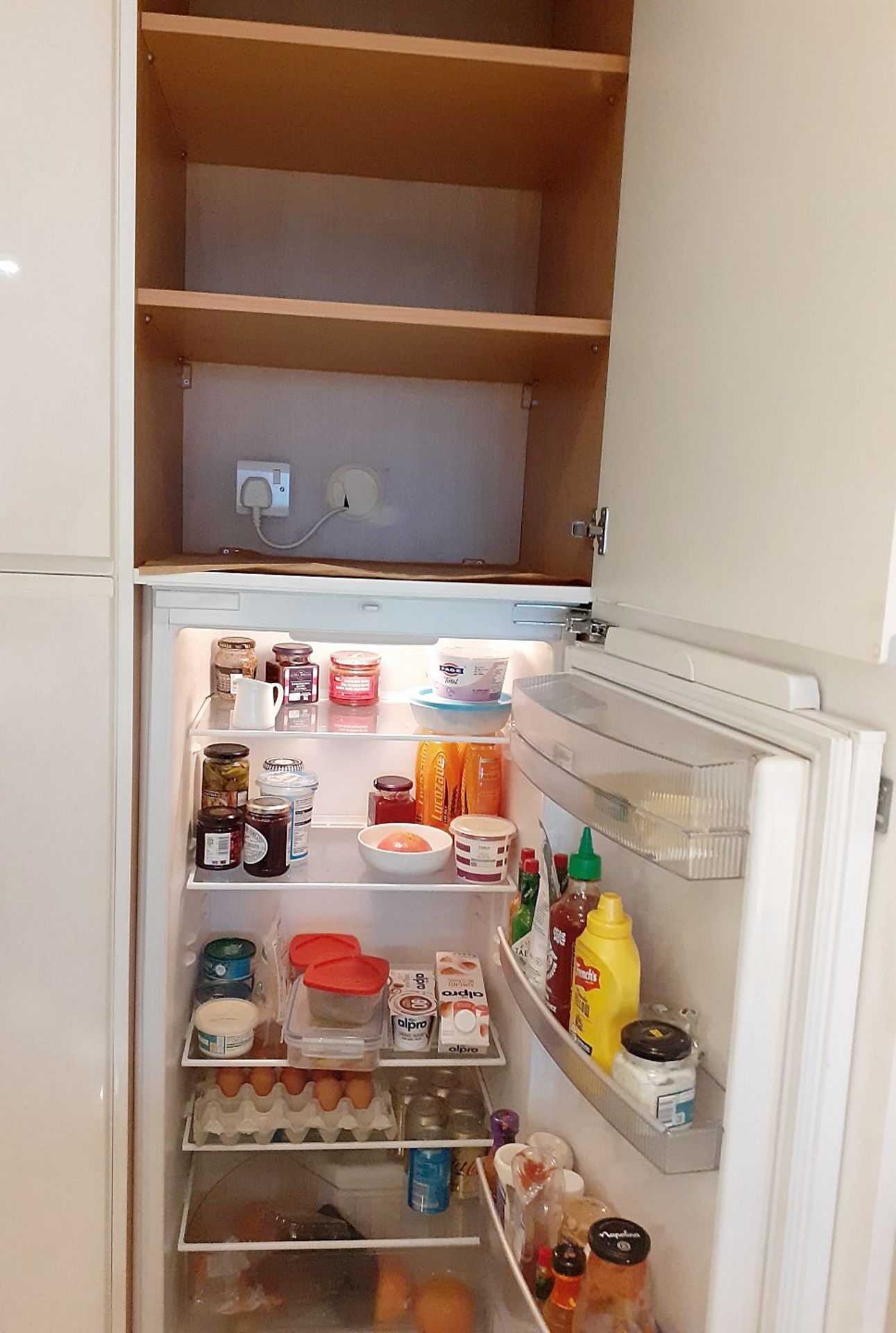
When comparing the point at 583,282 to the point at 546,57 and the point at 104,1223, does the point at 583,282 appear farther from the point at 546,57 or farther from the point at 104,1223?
the point at 104,1223

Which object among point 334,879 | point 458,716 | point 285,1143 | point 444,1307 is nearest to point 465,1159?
point 444,1307

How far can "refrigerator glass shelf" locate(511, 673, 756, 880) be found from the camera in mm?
822

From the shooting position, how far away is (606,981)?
1.02 meters

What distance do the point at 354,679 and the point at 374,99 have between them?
90cm

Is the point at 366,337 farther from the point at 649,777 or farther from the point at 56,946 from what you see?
the point at 56,946

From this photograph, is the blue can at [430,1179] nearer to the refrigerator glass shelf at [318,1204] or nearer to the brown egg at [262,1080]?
the refrigerator glass shelf at [318,1204]

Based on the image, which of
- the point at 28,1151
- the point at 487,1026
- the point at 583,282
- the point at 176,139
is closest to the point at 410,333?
the point at 583,282

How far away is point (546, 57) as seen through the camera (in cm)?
128

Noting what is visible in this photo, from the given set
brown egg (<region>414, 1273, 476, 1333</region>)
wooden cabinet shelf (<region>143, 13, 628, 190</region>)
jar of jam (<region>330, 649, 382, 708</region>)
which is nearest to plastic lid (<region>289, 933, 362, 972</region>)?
jar of jam (<region>330, 649, 382, 708</region>)

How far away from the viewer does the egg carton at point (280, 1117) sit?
5.27 ft

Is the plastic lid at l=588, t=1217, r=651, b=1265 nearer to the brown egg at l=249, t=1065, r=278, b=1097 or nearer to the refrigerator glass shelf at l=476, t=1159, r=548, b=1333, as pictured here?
the refrigerator glass shelf at l=476, t=1159, r=548, b=1333

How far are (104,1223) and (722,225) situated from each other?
1486 mm

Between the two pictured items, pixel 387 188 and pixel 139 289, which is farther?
pixel 387 188

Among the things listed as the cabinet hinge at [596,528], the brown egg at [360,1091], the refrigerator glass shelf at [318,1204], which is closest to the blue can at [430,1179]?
the refrigerator glass shelf at [318,1204]
